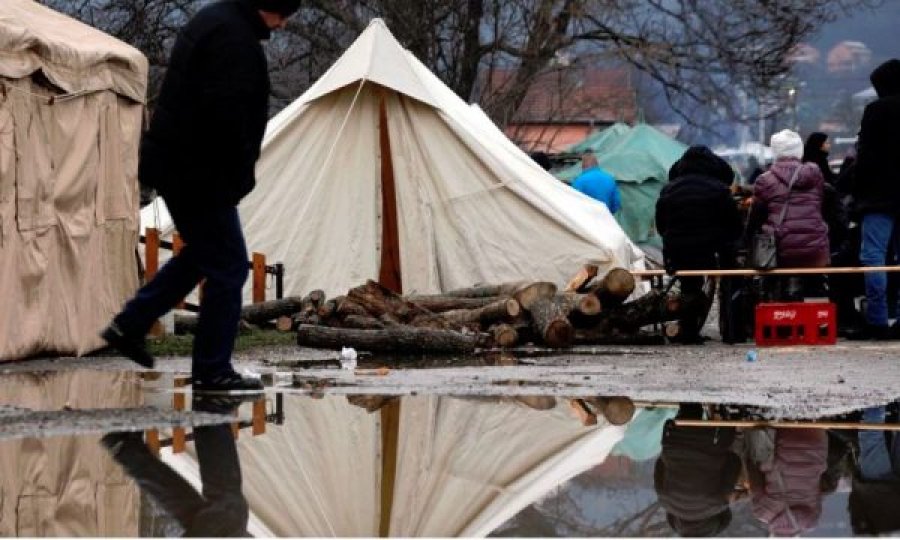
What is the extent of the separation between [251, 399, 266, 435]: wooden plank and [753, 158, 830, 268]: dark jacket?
22.1 ft

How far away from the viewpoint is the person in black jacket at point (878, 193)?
15.1 metres

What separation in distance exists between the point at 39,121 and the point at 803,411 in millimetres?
5851

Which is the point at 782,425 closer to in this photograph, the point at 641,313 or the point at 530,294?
the point at 530,294

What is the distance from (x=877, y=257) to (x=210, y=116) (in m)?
7.38

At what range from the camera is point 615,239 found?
18500 millimetres

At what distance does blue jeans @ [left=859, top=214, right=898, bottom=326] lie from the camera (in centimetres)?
1513

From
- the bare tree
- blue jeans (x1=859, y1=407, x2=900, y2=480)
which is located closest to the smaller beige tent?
blue jeans (x1=859, y1=407, x2=900, y2=480)

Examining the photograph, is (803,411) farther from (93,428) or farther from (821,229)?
(821,229)

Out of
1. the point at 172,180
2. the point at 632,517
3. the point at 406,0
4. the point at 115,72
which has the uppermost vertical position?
the point at 406,0

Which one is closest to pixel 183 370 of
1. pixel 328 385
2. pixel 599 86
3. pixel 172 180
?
pixel 328 385

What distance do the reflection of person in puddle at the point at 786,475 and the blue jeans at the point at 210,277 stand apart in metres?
2.58

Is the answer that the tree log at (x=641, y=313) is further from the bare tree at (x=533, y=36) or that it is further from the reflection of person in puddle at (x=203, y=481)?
the bare tree at (x=533, y=36)

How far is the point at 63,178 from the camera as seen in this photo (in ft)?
42.6

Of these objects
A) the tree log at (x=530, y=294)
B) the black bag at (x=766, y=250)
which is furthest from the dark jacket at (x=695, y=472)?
the black bag at (x=766, y=250)
